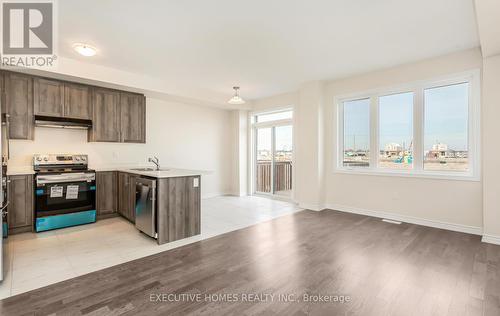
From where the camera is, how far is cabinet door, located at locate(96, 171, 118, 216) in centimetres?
435

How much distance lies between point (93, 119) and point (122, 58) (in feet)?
4.33

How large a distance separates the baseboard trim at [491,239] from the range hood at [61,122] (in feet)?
21.5

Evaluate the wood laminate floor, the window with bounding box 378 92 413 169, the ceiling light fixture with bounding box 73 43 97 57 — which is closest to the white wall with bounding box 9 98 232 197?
the ceiling light fixture with bounding box 73 43 97 57

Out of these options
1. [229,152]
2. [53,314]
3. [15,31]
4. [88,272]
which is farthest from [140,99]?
[53,314]

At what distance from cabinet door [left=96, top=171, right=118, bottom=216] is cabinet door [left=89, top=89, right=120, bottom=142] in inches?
27.4

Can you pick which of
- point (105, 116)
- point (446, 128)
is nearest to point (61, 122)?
point (105, 116)

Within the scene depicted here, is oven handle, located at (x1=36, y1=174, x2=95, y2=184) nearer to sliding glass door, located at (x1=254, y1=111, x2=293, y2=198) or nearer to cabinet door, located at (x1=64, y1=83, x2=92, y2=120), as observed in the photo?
cabinet door, located at (x1=64, y1=83, x2=92, y2=120)

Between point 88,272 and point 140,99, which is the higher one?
point 140,99

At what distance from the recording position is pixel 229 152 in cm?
724

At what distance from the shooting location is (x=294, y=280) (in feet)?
7.55

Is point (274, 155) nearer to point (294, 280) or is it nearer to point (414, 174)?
point (414, 174)

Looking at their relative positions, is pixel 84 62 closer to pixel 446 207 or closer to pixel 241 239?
pixel 241 239

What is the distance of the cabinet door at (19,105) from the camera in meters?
3.56

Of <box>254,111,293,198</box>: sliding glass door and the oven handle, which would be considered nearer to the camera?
the oven handle
